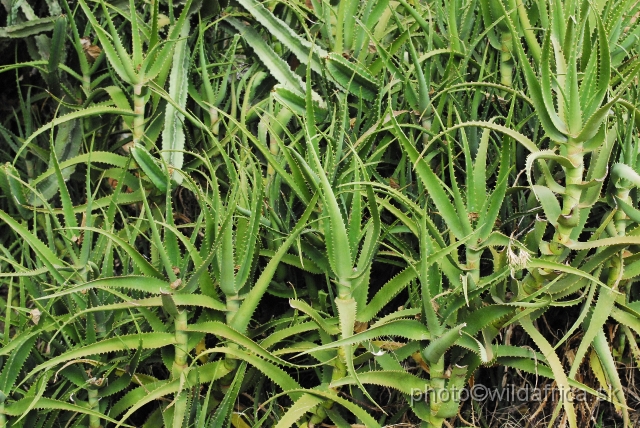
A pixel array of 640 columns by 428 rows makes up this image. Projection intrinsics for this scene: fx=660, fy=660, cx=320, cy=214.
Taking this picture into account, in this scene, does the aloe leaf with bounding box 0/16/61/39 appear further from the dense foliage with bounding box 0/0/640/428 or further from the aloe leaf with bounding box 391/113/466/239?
the aloe leaf with bounding box 391/113/466/239

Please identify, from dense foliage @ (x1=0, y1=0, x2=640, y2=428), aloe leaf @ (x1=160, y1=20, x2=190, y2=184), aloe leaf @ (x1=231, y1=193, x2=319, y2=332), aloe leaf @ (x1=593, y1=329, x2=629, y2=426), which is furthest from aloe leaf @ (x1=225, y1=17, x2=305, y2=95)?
aloe leaf @ (x1=593, y1=329, x2=629, y2=426)

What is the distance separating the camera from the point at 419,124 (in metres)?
1.00

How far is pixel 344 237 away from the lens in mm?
728

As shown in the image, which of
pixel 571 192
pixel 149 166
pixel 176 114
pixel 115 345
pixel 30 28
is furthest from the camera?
pixel 30 28

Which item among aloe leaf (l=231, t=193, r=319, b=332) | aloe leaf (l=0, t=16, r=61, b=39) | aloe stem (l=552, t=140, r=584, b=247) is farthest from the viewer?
aloe leaf (l=0, t=16, r=61, b=39)

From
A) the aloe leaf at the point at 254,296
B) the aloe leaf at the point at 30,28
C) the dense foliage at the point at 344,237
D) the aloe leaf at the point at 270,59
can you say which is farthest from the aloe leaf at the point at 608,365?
the aloe leaf at the point at 30,28

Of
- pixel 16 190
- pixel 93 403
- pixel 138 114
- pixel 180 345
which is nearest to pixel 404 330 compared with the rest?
pixel 180 345

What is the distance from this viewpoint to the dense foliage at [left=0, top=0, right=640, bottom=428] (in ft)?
2.40

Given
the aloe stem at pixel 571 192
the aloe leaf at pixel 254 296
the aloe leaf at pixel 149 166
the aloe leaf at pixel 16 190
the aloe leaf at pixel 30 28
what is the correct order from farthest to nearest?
the aloe leaf at pixel 30 28 → the aloe leaf at pixel 16 190 → the aloe leaf at pixel 149 166 → the aloe leaf at pixel 254 296 → the aloe stem at pixel 571 192

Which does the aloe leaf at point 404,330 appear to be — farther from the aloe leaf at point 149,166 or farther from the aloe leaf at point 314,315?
the aloe leaf at point 149,166

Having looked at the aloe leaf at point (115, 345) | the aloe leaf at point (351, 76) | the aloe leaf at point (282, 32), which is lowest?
the aloe leaf at point (115, 345)

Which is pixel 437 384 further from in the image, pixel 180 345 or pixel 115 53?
pixel 115 53

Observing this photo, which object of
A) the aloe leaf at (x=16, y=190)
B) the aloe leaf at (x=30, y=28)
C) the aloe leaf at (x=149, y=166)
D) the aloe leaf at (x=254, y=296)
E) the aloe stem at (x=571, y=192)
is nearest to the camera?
the aloe stem at (x=571, y=192)

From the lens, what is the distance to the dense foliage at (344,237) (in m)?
0.73
